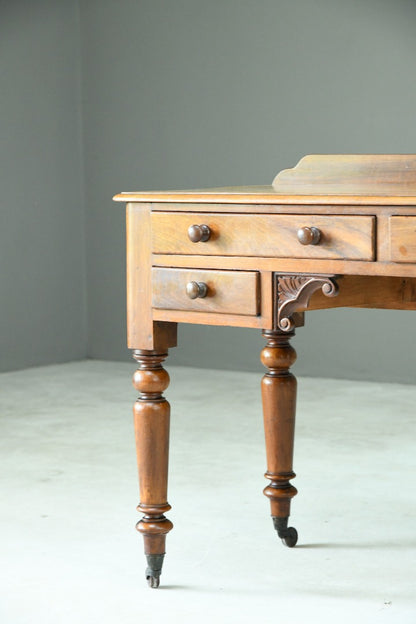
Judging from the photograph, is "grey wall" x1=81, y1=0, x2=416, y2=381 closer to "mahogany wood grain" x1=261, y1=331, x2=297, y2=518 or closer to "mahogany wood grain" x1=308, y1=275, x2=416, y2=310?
"mahogany wood grain" x1=261, y1=331, x2=297, y2=518

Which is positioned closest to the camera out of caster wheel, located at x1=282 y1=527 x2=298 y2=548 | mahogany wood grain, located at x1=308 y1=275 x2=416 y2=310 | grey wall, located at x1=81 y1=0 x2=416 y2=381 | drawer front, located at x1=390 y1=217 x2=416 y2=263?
drawer front, located at x1=390 y1=217 x2=416 y2=263

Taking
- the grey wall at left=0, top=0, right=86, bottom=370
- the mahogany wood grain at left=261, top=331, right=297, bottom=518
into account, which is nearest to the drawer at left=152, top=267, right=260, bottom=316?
the mahogany wood grain at left=261, top=331, right=297, bottom=518

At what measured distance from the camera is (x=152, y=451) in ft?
8.86

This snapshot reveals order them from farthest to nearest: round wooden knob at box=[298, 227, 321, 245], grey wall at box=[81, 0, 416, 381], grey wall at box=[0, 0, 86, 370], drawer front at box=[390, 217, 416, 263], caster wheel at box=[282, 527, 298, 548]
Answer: grey wall at box=[0, 0, 86, 370], grey wall at box=[81, 0, 416, 381], caster wheel at box=[282, 527, 298, 548], round wooden knob at box=[298, 227, 321, 245], drawer front at box=[390, 217, 416, 263]

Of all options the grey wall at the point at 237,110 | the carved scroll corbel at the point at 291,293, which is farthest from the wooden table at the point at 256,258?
the grey wall at the point at 237,110

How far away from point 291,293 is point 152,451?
0.55m

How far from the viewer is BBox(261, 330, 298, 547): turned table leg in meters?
3.06

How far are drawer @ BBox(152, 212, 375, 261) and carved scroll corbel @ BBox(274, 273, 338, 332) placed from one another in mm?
53

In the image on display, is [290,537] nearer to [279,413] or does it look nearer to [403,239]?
[279,413]

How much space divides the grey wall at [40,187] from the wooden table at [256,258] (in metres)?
3.93

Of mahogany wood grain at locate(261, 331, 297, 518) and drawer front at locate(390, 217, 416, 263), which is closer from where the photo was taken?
drawer front at locate(390, 217, 416, 263)

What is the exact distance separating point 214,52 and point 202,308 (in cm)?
408

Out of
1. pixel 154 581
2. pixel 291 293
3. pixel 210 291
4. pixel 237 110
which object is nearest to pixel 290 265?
pixel 291 293

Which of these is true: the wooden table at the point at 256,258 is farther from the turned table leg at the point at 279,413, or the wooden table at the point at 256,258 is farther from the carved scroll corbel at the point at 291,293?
the turned table leg at the point at 279,413
